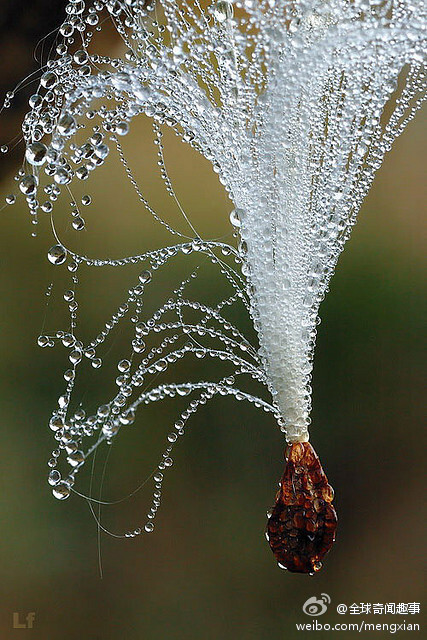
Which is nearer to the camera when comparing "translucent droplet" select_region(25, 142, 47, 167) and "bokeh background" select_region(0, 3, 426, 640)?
"translucent droplet" select_region(25, 142, 47, 167)

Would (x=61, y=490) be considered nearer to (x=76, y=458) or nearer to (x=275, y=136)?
(x=76, y=458)

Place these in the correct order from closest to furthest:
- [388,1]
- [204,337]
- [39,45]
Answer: [388,1]
[39,45]
[204,337]

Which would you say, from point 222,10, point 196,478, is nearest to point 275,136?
point 222,10

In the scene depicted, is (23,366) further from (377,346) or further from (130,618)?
(377,346)

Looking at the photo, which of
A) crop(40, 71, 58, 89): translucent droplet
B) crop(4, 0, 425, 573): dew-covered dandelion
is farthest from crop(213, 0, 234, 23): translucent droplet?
crop(40, 71, 58, 89): translucent droplet

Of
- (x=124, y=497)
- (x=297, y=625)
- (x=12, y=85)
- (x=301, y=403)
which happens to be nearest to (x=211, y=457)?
(x=124, y=497)

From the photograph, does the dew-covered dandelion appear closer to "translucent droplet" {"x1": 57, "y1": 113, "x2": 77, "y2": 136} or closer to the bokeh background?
"translucent droplet" {"x1": 57, "y1": 113, "x2": 77, "y2": 136}

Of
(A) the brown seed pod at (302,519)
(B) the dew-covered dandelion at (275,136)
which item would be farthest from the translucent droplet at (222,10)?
(A) the brown seed pod at (302,519)
